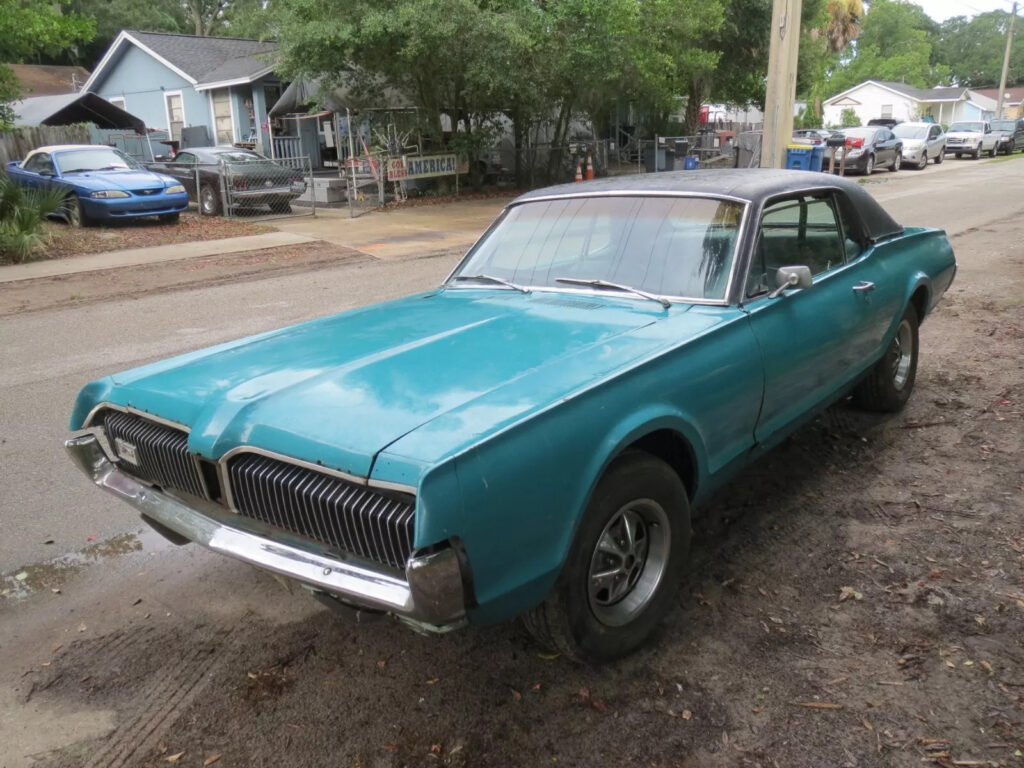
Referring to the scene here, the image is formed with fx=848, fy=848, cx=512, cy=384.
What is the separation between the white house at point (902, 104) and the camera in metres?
66.9

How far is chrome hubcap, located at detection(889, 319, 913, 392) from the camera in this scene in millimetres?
5156

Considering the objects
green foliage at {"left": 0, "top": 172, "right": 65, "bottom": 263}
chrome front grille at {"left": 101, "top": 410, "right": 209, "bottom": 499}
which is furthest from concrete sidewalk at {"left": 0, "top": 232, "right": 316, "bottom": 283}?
chrome front grille at {"left": 101, "top": 410, "right": 209, "bottom": 499}

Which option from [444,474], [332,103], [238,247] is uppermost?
[332,103]

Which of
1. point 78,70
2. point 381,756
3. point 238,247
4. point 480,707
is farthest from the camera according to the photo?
point 78,70

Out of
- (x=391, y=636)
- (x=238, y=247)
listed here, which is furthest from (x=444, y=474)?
(x=238, y=247)

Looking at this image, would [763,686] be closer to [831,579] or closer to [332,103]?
[831,579]

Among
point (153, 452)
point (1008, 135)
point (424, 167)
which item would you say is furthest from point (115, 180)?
point (1008, 135)

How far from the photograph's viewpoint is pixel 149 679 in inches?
120

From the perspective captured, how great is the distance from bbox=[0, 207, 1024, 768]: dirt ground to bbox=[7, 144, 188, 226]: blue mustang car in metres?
14.4

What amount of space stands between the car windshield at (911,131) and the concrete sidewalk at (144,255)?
81.6 ft

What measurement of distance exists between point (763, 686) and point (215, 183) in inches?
702

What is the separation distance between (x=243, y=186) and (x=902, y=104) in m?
63.9

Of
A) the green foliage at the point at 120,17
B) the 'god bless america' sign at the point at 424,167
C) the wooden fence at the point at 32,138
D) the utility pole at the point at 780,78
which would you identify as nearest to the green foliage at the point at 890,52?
the green foliage at the point at 120,17

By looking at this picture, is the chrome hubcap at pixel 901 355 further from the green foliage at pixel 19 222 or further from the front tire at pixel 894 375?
the green foliage at pixel 19 222
